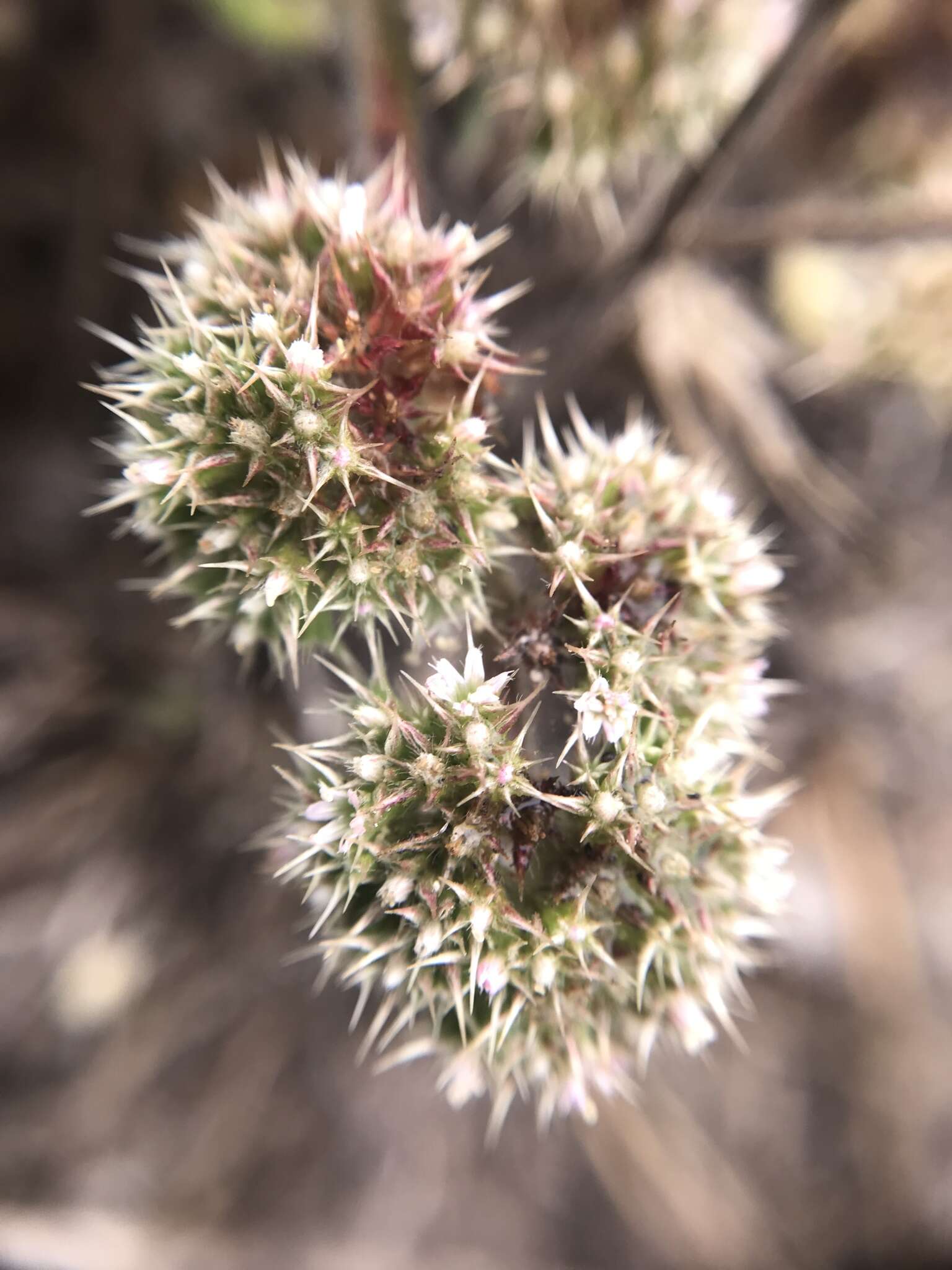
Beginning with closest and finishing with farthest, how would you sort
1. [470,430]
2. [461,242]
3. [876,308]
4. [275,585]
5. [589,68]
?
1. [275,585]
2. [470,430]
3. [461,242]
4. [589,68]
5. [876,308]

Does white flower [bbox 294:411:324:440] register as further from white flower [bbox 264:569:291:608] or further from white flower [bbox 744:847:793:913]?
white flower [bbox 744:847:793:913]

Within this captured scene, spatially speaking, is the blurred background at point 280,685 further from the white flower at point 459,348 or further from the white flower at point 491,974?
the white flower at point 491,974

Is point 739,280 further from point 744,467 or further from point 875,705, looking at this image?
point 875,705

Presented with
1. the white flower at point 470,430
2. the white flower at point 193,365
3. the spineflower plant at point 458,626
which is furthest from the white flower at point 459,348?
the white flower at point 193,365

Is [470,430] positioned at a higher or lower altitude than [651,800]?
higher

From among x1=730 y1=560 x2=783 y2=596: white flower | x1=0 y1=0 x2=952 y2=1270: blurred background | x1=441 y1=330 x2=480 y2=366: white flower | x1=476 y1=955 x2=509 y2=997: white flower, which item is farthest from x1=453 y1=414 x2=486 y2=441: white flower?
x1=0 y1=0 x2=952 y2=1270: blurred background

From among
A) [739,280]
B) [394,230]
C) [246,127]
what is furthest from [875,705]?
[246,127]

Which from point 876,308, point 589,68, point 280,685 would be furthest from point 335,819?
point 876,308

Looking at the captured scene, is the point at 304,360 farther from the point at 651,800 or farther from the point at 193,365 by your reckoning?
the point at 651,800
